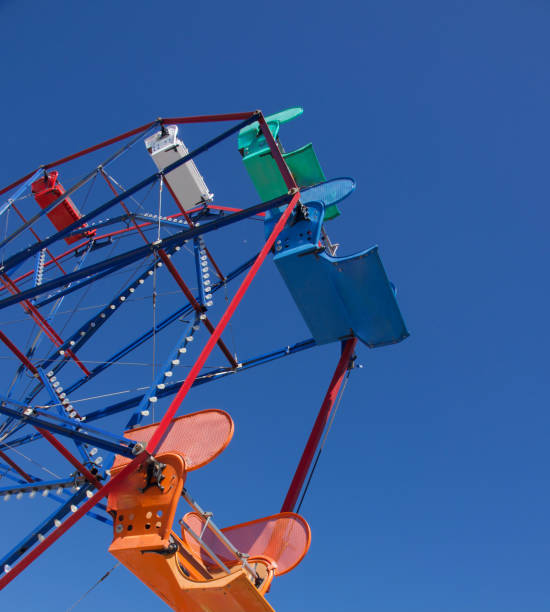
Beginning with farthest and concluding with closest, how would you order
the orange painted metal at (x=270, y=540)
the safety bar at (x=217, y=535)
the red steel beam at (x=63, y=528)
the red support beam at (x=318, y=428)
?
the red support beam at (x=318, y=428) < the orange painted metal at (x=270, y=540) < the safety bar at (x=217, y=535) < the red steel beam at (x=63, y=528)

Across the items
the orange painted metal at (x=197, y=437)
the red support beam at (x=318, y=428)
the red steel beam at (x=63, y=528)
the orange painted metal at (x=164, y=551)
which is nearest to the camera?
the red steel beam at (x=63, y=528)

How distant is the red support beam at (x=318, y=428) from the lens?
1002 cm

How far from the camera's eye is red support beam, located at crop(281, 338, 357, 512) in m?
10.0

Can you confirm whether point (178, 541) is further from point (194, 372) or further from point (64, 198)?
point (64, 198)

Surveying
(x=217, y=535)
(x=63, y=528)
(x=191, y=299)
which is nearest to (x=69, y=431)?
(x=63, y=528)

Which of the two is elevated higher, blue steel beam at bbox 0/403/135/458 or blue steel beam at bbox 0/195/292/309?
blue steel beam at bbox 0/195/292/309

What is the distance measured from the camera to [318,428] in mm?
11055

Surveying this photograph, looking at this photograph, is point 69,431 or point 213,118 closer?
point 69,431

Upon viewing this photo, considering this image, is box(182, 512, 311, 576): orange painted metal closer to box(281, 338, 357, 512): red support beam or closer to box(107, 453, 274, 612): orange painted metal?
box(281, 338, 357, 512): red support beam

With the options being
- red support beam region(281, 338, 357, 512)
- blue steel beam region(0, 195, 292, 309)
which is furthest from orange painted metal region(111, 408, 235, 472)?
blue steel beam region(0, 195, 292, 309)

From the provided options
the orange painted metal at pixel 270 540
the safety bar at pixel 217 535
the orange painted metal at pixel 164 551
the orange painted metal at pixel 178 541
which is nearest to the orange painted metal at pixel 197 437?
the orange painted metal at pixel 178 541

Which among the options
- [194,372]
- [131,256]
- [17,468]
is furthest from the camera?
[17,468]

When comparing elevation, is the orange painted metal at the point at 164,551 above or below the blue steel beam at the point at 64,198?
below

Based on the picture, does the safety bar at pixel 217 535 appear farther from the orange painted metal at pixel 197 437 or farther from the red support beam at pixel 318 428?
the red support beam at pixel 318 428
